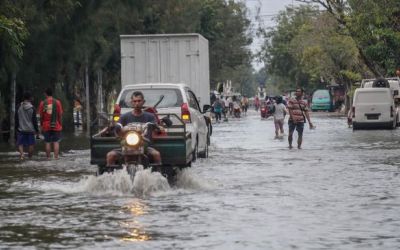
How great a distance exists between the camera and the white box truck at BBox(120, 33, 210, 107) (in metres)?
29.1

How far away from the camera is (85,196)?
15.3 meters

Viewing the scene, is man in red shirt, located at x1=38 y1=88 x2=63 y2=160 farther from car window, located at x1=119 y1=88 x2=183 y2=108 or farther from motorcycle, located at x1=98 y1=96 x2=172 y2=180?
motorcycle, located at x1=98 y1=96 x2=172 y2=180

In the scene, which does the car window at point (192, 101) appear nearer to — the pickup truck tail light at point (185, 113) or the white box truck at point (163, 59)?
the pickup truck tail light at point (185, 113)

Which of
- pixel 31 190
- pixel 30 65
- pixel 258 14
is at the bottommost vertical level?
pixel 31 190

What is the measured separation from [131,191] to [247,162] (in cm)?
752

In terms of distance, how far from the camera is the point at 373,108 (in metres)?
41.2

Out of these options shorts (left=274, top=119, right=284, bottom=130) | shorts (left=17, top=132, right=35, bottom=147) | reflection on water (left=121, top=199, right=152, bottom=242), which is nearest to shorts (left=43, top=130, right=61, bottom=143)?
shorts (left=17, top=132, right=35, bottom=147)

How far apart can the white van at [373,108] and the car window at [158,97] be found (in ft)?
66.8

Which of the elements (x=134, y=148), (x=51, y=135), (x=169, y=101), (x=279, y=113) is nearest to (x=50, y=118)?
(x=51, y=135)

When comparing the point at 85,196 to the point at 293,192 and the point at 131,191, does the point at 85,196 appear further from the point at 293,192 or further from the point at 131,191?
the point at 293,192

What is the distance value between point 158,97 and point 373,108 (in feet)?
68.4

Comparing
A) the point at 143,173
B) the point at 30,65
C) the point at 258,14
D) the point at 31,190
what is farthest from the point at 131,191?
the point at 258,14

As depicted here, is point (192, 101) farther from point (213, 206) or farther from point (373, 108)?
point (373, 108)

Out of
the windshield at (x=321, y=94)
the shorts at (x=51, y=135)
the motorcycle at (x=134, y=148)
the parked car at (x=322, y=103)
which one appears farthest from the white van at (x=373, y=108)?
the windshield at (x=321, y=94)
